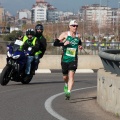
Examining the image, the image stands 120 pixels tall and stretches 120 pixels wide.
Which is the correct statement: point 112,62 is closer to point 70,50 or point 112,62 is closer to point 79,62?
point 70,50

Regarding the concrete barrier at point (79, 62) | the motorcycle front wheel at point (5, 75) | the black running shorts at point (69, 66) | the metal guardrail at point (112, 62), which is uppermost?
the metal guardrail at point (112, 62)

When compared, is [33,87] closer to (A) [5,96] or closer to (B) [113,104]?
(A) [5,96]

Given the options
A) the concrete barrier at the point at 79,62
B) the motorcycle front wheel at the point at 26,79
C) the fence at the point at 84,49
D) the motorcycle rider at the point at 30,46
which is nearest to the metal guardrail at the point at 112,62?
the motorcycle rider at the point at 30,46

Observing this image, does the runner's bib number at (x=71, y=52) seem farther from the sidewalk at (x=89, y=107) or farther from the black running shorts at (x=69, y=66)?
the sidewalk at (x=89, y=107)

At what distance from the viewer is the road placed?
959 cm

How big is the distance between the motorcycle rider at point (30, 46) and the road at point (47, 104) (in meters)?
0.73

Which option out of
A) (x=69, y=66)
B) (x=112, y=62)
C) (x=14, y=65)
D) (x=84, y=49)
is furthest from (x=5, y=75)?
(x=84, y=49)

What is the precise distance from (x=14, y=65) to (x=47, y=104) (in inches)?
163

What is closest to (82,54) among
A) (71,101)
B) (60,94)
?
(60,94)

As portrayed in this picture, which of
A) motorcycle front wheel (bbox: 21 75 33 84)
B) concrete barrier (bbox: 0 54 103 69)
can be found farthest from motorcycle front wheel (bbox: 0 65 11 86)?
concrete barrier (bbox: 0 54 103 69)

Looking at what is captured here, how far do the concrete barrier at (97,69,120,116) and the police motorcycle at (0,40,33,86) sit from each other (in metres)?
4.72

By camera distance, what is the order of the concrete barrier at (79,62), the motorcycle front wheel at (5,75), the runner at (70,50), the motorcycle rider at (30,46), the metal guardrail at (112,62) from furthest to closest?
the concrete barrier at (79,62), the motorcycle rider at (30,46), the motorcycle front wheel at (5,75), the runner at (70,50), the metal guardrail at (112,62)

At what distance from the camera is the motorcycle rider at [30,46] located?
51.6 ft

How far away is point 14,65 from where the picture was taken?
1523cm
